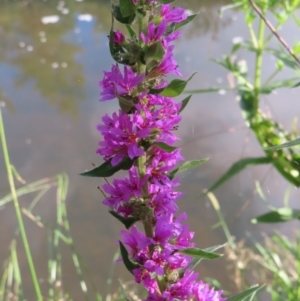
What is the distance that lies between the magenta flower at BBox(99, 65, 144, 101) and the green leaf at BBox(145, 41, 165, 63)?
0.01 m

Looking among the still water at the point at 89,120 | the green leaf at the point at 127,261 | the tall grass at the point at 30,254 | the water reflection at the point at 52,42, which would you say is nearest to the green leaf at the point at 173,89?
the green leaf at the point at 127,261

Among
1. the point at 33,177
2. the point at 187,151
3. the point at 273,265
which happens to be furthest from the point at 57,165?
the point at 273,265

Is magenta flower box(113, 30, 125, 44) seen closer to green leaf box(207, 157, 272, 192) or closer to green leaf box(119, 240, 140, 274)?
green leaf box(119, 240, 140, 274)

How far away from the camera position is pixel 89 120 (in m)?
1.52

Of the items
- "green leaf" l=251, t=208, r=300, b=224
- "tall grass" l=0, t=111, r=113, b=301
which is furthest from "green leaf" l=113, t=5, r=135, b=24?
"green leaf" l=251, t=208, r=300, b=224

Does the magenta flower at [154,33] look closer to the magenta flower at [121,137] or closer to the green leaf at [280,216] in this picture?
the magenta flower at [121,137]

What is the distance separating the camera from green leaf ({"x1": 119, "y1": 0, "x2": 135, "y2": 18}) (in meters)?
0.29

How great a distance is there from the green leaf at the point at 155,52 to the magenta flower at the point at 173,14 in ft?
0.10

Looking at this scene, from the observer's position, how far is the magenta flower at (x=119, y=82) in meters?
0.29

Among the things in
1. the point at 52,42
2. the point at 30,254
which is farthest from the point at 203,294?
the point at 52,42

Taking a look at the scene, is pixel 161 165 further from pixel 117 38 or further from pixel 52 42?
pixel 52 42

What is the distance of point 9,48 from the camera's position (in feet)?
6.52

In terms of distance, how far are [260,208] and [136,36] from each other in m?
0.96

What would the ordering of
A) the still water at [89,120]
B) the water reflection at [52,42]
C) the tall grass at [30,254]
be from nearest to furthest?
the tall grass at [30,254] < the still water at [89,120] < the water reflection at [52,42]
